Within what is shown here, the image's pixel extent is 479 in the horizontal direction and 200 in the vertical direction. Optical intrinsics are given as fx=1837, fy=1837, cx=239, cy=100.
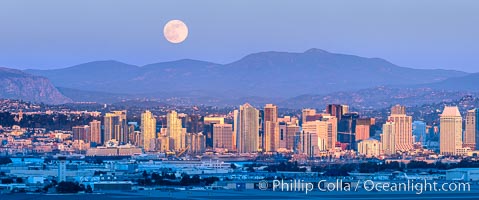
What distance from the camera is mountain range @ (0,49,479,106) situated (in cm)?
16662

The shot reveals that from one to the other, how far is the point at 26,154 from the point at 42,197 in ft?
162

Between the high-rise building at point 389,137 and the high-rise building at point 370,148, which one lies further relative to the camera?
the high-rise building at point 389,137

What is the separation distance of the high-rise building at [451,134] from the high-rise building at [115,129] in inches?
727

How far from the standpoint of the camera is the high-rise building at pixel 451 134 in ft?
331

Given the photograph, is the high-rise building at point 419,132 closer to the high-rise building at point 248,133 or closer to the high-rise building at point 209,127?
the high-rise building at point 248,133

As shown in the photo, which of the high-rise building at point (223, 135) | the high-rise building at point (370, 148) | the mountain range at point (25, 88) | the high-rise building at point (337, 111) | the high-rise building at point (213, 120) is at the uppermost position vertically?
the mountain range at point (25, 88)

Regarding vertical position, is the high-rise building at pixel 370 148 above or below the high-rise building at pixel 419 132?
below

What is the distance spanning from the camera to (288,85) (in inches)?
6988

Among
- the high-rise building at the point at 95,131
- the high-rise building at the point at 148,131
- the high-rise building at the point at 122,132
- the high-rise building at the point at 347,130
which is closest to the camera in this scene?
the high-rise building at the point at 148,131

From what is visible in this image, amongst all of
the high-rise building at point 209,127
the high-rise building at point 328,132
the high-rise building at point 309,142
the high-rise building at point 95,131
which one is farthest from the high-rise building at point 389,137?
the high-rise building at point 95,131

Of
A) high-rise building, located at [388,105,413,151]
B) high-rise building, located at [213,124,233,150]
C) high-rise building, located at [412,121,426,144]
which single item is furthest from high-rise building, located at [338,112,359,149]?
high-rise building, located at [213,124,233,150]

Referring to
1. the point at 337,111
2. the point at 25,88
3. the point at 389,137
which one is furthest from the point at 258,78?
the point at 389,137

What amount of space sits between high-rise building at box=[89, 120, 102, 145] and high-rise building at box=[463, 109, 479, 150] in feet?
69.7

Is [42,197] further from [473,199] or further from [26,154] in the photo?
[26,154]
